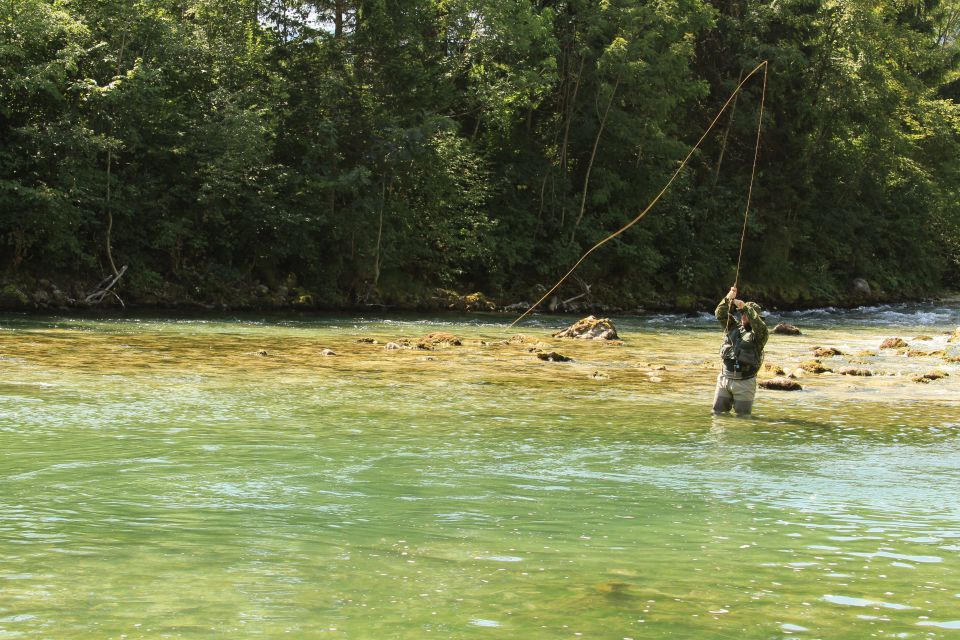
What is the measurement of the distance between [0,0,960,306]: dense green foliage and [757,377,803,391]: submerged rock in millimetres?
16734

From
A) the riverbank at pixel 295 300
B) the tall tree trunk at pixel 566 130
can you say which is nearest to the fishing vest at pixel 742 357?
the riverbank at pixel 295 300

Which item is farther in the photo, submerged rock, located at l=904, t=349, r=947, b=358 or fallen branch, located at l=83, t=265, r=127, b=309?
fallen branch, located at l=83, t=265, r=127, b=309

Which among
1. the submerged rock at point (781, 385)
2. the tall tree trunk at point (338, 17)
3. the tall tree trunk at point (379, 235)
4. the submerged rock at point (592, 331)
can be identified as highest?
the tall tree trunk at point (338, 17)

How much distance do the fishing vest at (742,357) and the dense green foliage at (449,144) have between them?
18.5 metres

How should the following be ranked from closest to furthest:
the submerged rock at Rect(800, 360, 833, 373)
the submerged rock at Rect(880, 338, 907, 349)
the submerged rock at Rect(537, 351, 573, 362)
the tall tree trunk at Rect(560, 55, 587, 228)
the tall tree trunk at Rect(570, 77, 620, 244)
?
1. the submerged rock at Rect(800, 360, 833, 373)
2. the submerged rock at Rect(537, 351, 573, 362)
3. the submerged rock at Rect(880, 338, 907, 349)
4. the tall tree trunk at Rect(570, 77, 620, 244)
5. the tall tree trunk at Rect(560, 55, 587, 228)

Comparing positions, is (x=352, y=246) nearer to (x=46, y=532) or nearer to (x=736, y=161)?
(x=736, y=161)

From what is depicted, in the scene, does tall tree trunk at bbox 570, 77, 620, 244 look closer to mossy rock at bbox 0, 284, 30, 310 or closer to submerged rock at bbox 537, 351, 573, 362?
submerged rock at bbox 537, 351, 573, 362

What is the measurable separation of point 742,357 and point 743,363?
7 cm

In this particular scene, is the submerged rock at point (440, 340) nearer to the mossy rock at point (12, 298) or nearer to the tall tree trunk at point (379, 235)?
A: the tall tree trunk at point (379, 235)

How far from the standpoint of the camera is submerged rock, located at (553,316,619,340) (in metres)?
23.0

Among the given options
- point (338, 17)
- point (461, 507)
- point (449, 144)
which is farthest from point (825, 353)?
point (338, 17)

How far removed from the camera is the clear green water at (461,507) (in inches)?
184

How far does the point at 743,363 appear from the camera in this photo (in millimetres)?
11781

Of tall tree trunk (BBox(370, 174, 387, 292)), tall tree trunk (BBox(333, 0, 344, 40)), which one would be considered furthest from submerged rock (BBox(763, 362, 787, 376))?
tall tree trunk (BBox(333, 0, 344, 40))
